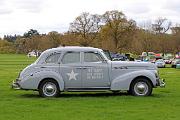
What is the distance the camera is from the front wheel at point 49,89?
53.0 ft

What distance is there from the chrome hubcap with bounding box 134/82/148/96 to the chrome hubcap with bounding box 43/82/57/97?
2.93 metres

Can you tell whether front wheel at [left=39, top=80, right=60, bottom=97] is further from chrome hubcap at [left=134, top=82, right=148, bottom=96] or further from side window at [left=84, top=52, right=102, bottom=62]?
chrome hubcap at [left=134, top=82, right=148, bottom=96]

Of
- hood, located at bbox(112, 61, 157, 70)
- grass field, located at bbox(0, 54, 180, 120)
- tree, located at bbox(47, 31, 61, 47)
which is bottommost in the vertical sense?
grass field, located at bbox(0, 54, 180, 120)

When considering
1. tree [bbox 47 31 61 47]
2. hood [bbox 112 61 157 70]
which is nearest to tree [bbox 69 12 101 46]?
tree [bbox 47 31 61 47]

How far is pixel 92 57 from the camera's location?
16531 millimetres

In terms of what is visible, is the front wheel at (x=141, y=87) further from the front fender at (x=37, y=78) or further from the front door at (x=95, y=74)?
the front fender at (x=37, y=78)

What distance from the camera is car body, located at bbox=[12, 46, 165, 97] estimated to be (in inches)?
637

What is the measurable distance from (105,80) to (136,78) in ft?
3.73

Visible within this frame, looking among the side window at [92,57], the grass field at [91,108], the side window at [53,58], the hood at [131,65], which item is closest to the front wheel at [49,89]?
the grass field at [91,108]

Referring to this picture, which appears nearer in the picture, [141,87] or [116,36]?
[141,87]

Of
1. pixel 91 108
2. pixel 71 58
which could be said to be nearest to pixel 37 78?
pixel 71 58

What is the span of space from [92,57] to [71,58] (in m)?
0.76

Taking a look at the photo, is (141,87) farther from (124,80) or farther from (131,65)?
(131,65)

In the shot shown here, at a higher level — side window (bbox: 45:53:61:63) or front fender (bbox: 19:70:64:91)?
side window (bbox: 45:53:61:63)
